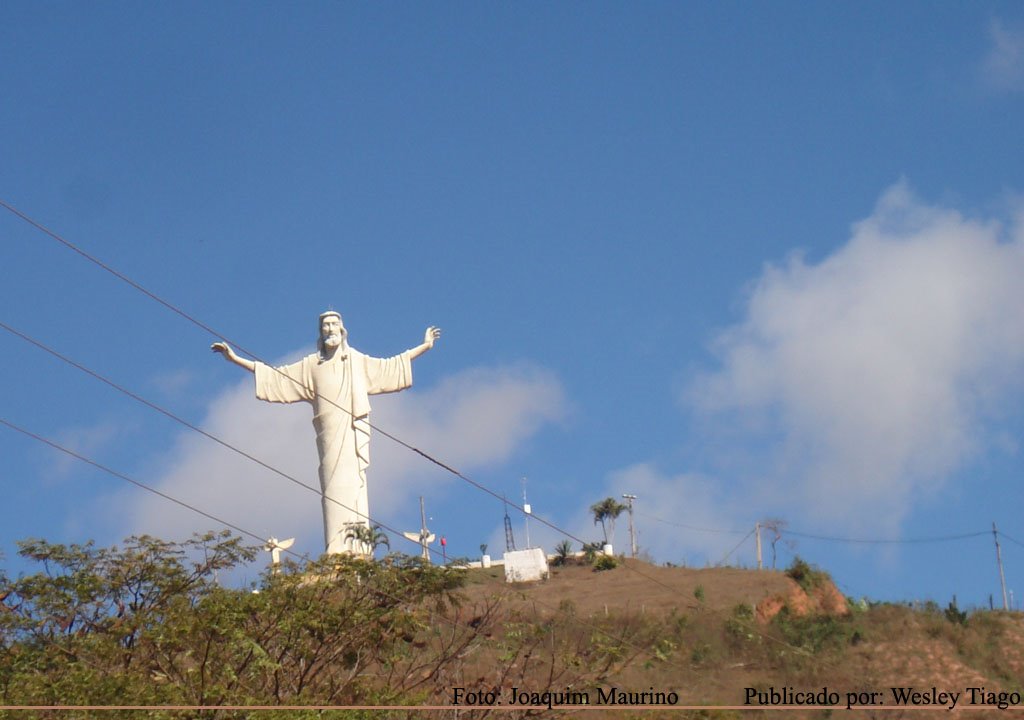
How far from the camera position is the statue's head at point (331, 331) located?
25.4 m

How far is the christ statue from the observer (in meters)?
25.2

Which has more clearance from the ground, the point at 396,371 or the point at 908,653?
the point at 396,371

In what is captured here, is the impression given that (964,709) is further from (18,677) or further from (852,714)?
(18,677)

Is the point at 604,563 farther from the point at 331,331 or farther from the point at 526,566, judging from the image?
the point at 331,331

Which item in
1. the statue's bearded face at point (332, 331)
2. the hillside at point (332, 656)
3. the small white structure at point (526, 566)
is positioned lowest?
the hillside at point (332, 656)

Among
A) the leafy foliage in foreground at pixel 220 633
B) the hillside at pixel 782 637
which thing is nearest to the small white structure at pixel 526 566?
the hillside at pixel 782 637

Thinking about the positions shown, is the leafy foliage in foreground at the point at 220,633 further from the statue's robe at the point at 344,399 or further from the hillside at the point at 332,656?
the statue's robe at the point at 344,399

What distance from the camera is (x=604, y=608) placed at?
27.9 m

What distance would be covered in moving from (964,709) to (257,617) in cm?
1251

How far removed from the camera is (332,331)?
25469 millimetres

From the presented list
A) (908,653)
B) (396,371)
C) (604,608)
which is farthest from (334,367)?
(908,653)

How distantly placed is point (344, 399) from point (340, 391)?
0.50ft

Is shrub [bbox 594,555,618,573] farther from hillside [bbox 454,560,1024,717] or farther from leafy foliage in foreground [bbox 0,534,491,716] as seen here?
leafy foliage in foreground [bbox 0,534,491,716]

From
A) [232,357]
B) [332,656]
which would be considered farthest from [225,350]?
[332,656]
